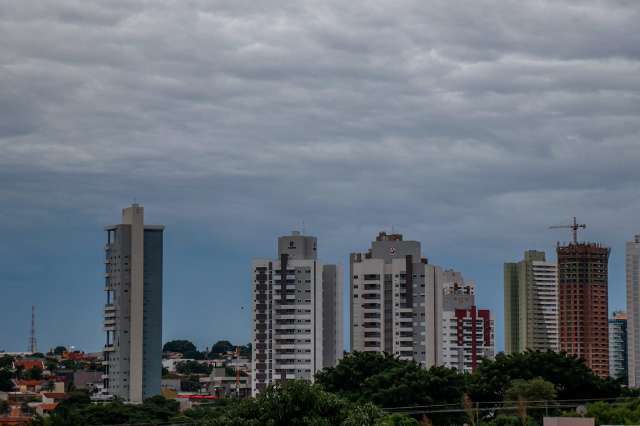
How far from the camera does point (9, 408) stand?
7481 centimetres

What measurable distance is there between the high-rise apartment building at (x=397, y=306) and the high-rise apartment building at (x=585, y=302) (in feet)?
96.7

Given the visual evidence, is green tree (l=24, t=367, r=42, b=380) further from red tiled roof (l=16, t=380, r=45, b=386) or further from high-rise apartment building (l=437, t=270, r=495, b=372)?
high-rise apartment building (l=437, t=270, r=495, b=372)

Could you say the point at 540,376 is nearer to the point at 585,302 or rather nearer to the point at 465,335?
the point at 465,335

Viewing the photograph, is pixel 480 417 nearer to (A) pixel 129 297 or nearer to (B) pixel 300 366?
(B) pixel 300 366

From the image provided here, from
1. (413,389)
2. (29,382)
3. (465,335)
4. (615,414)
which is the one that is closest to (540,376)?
(413,389)

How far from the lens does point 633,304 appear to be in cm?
7831

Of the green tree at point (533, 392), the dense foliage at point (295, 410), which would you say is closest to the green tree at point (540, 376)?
the green tree at point (533, 392)

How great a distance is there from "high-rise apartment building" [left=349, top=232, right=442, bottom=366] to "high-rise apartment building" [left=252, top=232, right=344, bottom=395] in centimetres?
118

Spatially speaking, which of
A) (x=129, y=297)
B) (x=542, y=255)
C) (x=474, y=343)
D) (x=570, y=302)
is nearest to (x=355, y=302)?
(x=129, y=297)

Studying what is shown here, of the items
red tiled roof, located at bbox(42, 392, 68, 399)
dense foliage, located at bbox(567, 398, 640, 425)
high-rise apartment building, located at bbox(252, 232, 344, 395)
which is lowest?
red tiled roof, located at bbox(42, 392, 68, 399)

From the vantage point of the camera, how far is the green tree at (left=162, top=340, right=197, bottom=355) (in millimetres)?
148500

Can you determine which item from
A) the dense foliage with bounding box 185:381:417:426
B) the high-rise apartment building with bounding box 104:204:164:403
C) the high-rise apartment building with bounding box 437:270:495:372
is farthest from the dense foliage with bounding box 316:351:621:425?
the high-rise apartment building with bounding box 437:270:495:372

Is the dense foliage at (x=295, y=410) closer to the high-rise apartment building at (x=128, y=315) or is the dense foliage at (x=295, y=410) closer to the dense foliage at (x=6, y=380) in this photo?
the high-rise apartment building at (x=128, y=315)

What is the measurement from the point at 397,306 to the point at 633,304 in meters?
18.7
